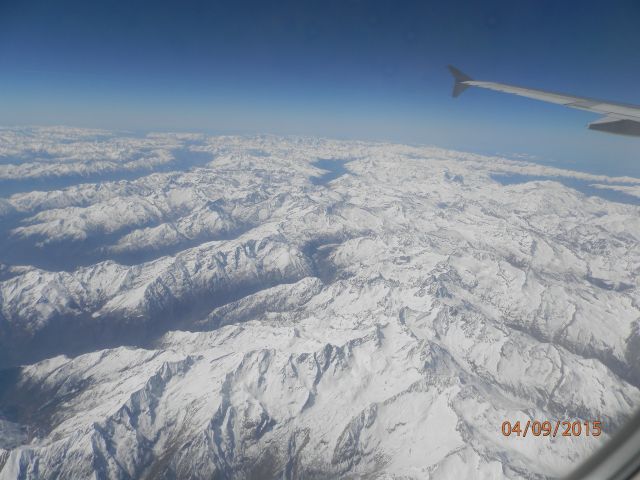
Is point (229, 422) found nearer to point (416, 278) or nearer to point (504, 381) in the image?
point (504, 381)

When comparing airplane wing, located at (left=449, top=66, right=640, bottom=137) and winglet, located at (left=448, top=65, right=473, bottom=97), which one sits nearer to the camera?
airplane wing, located at (left=449, top=66, right=640, bottom=137)

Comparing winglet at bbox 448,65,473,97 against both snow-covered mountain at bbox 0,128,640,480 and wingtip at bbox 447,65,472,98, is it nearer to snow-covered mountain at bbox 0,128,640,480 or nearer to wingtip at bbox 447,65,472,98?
wingtip at bbox 447,65,472,98

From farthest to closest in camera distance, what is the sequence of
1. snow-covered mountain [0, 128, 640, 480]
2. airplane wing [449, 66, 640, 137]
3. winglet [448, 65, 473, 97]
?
1. snow-covered mountain [0, 128, 640, 480]
2. winglet [448, 65, 473, 97]
3. airplane wing [449, 66, 640, 137]

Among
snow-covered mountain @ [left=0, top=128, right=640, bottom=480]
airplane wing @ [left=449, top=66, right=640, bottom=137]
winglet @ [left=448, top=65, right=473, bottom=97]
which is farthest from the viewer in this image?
snow-covered mountain @ [left=0, top=128, right=640, bottom=480]

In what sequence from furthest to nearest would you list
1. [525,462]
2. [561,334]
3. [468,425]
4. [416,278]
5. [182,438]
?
[416,278] → [561,334] → [182,438] → [468,425] → [525,462]

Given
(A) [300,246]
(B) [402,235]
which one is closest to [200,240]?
(A) [300,246]
